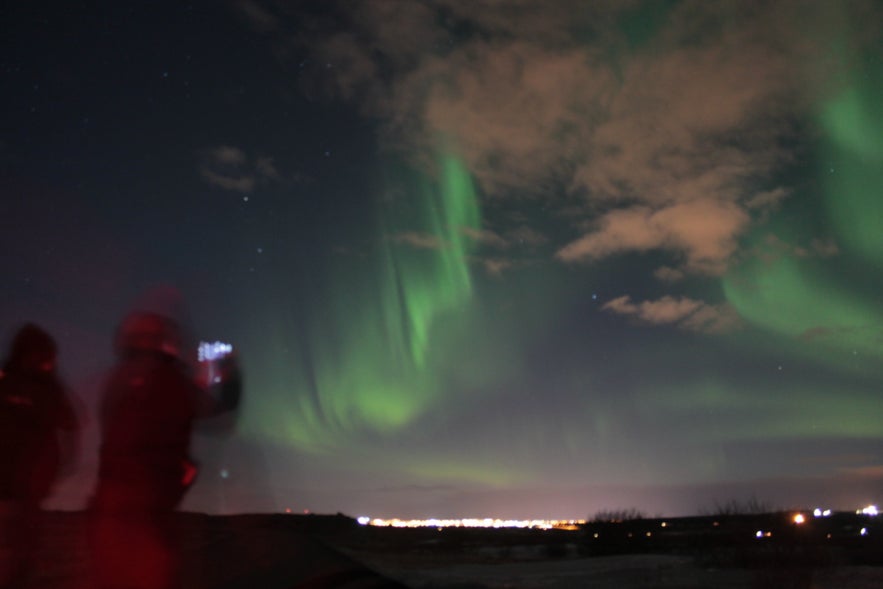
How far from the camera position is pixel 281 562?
502 cm

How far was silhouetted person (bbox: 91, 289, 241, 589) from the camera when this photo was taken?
3527mm

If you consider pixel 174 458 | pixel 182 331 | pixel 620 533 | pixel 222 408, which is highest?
pixel 182 331

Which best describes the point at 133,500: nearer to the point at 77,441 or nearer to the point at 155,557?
the point at 155,557

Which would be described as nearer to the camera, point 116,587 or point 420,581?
point 116,587

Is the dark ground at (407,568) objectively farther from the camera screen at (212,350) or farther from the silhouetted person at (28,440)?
the camera screen at (212,350)

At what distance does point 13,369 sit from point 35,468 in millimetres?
617

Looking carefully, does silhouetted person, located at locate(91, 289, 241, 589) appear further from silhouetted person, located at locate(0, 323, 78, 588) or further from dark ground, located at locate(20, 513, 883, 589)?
silhouetted person, located at locate(0, 323, 78, 588)

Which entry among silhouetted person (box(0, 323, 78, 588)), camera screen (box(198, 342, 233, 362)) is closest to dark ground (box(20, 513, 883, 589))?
silhouetted person (box(0, 323, 78, 588))

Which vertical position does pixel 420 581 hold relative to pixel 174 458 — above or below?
below

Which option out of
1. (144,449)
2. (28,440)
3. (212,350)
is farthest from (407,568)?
(144,449)

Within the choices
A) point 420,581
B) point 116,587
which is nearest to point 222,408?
point 116,587

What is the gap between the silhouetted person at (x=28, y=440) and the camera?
184 inches

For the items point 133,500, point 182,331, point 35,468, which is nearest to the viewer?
point 133,500

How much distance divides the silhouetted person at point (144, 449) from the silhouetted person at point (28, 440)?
1.33 meters
